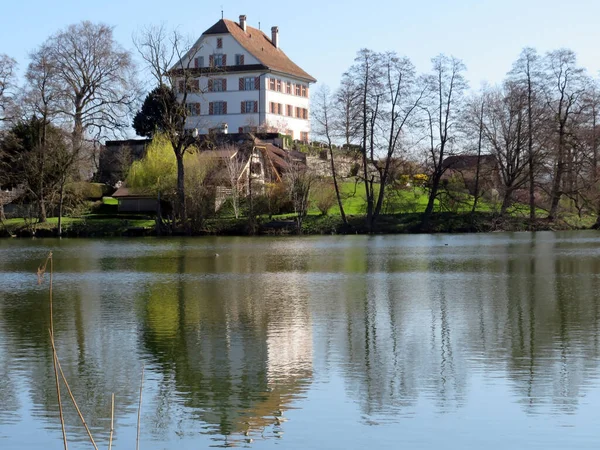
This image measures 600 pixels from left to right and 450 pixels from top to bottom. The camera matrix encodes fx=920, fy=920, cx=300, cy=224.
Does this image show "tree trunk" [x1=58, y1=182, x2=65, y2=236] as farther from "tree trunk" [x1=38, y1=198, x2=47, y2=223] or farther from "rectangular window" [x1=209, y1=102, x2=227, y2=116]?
"rectangular window" [x1=209, y1=102, x2=227, y2=116]

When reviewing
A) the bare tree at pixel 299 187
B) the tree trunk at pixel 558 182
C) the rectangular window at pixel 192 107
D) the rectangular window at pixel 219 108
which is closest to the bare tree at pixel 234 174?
the bare tree at pixel 299 187

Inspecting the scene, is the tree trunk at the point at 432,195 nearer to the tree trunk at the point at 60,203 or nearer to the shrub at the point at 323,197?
the shrub at the point at 323,197

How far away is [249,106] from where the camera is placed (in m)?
90.8

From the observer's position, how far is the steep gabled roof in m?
92.0

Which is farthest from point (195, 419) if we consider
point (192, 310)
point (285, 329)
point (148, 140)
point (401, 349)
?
point (148, 140)

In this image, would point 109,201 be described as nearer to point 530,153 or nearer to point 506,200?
point 506,200

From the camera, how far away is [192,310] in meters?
20.8

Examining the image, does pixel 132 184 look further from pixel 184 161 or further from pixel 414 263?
pixel 414 263


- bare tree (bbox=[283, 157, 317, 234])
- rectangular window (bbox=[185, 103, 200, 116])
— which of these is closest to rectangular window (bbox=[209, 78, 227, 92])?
rectangular window (bbox=[185, 103, 200, 116])

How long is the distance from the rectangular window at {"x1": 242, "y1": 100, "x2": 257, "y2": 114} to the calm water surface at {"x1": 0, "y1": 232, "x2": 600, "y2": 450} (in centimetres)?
6128

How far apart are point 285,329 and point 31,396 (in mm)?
6305

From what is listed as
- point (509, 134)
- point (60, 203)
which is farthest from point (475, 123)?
point (60, 203)

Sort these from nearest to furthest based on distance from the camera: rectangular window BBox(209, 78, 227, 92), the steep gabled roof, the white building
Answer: the white building < the steep gabled roof < rectangular window BBox(209, 78, 227, 92)

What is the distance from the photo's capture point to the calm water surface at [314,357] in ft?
34.7
